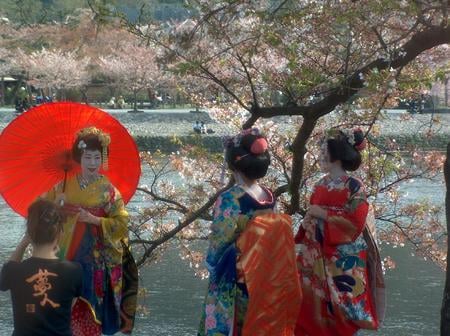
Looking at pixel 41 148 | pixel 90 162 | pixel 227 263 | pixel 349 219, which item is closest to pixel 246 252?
pixel 227 263

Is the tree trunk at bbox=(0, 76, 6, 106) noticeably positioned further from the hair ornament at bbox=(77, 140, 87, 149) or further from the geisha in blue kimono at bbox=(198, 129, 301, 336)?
the geisha in blue kimono at bbox=(198, 129, 301, 336)

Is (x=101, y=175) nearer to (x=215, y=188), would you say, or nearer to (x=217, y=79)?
(x=217, y=79)

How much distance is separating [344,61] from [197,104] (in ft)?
7.69

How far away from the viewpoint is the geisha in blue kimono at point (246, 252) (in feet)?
12.4

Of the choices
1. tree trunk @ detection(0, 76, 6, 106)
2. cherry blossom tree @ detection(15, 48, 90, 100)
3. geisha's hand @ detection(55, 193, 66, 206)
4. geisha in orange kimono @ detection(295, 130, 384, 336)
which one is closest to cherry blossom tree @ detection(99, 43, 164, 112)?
cherry blossom tree @ detection(15, 48, 90, 100)

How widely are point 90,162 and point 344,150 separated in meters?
1.16

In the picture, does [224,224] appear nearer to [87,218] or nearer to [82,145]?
[87,218]

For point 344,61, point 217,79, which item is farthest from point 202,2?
point 344,61

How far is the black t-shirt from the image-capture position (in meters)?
3.35

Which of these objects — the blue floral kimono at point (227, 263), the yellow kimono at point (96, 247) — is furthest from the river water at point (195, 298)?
the blue floral kimono at point (227, 263)

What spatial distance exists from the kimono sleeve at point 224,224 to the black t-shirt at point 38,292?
686mm

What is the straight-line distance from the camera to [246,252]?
3795 millimetres

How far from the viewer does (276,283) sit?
3.84m

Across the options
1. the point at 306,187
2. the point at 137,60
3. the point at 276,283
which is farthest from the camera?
the point at 137,60
